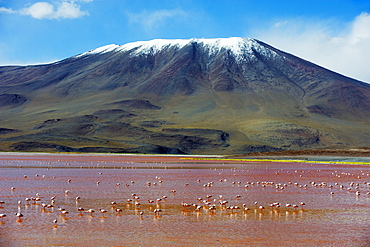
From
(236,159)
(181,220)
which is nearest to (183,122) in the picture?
(236,159)

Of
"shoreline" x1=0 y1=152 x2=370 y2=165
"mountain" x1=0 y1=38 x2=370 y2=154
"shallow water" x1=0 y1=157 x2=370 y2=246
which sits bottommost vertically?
"shallow water" x1=0 y1=157 x2=370 y2=246

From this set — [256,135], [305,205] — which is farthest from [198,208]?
[256,135]

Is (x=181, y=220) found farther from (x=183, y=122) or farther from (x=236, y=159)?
(x=183, y=122)

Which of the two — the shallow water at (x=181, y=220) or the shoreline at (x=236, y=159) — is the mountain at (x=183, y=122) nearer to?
the shoreline at (x=236, y=159)

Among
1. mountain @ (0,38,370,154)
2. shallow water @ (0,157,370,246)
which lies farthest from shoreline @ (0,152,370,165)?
shallow water @ (0,157,370,246)

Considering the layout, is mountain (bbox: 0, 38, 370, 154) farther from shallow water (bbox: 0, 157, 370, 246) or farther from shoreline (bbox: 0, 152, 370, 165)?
shallow water (bbox: 0, 157, 370, 246)

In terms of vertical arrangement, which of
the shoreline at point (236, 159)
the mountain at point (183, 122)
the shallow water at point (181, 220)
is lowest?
the shallow water at point (181, 220)

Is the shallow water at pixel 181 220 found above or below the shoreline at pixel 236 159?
below

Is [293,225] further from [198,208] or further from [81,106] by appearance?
[81,106]

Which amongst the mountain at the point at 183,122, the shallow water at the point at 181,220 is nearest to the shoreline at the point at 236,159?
the mountain at the point at 183,122

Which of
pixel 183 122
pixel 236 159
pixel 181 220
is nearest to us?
pixel 181 220

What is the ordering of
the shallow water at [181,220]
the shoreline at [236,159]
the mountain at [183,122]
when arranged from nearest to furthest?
the shallow water at [181,220] → the shoreline at [236,159] → the mountain at [183,122]
